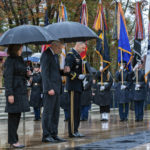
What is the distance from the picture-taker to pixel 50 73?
9.04 meters

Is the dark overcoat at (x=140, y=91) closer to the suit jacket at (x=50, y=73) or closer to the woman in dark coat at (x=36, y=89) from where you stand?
the woman in dark coat at (x=36, y=89)

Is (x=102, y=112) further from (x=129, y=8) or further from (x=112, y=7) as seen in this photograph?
(x=129, y=8)

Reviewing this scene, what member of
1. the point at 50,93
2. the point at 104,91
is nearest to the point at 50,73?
the point at 50,93

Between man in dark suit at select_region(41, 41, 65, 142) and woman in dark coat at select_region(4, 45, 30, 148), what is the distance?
1.83ft

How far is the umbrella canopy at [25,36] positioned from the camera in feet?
27.0

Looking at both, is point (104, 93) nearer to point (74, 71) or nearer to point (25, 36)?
point (74, 71)

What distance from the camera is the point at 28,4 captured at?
22.9 meters

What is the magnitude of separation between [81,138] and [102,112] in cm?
637

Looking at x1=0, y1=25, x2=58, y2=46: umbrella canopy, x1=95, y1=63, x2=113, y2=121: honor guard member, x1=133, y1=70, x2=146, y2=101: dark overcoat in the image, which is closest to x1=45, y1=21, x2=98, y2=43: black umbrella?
x1=0, y1=25, x2=58, y2=46: umbrella canopy

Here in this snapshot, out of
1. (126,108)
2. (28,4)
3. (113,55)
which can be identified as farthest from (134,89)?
(113,55)

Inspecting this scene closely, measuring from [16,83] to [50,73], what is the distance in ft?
2.97

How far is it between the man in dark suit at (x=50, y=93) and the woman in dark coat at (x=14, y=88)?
1.83ft

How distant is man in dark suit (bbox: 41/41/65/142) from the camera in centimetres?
897

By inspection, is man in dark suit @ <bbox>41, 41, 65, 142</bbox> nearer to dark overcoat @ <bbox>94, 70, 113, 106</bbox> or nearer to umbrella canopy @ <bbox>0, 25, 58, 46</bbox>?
umbrella canopy @ <bbox>0, 25, 58, 46</bbox>
